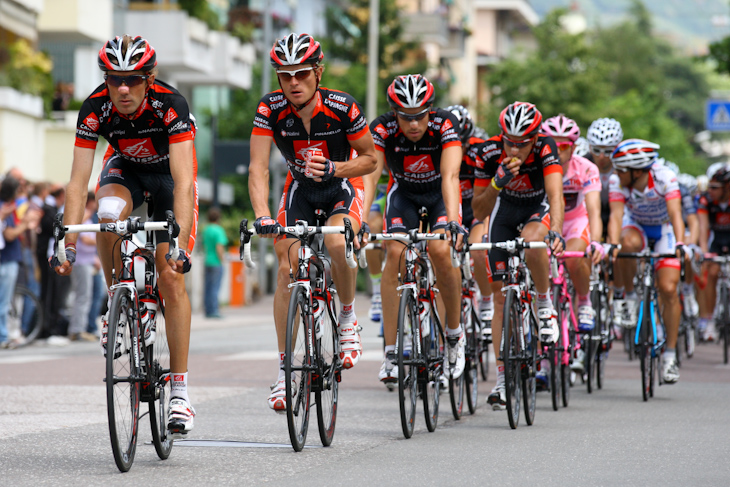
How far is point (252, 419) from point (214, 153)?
1735cm

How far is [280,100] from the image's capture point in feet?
26.0

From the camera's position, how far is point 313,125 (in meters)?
7.98

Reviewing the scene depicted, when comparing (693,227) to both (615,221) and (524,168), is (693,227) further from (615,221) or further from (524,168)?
(524,168)

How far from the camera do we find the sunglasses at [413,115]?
9281mm

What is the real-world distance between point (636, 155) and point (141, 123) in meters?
6.06

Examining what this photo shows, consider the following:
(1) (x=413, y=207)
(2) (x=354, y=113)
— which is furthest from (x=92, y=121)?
(1) (x=413, y=207)

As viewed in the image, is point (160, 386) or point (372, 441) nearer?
point (160, 386)

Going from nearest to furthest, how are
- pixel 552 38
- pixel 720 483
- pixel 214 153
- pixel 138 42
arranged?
pixel 720 483 < pixel 138 42 < pixel 214 153 < pixel 552 38

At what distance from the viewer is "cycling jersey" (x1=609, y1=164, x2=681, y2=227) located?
11984 mm

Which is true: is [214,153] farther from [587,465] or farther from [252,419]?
[587,465]

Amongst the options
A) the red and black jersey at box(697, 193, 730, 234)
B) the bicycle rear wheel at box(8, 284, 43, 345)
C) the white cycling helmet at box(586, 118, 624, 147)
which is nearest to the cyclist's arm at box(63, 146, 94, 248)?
the white cycling helmet at box(586, 118, 624, 147)

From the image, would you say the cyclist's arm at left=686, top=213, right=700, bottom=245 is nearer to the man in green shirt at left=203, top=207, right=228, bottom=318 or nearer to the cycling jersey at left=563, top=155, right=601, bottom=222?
the cycling jersey at left=563, top=155, right=601, bottom=222

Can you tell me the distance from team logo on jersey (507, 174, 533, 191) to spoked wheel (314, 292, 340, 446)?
272cm

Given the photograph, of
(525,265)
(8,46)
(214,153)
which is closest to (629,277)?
(525,265)
